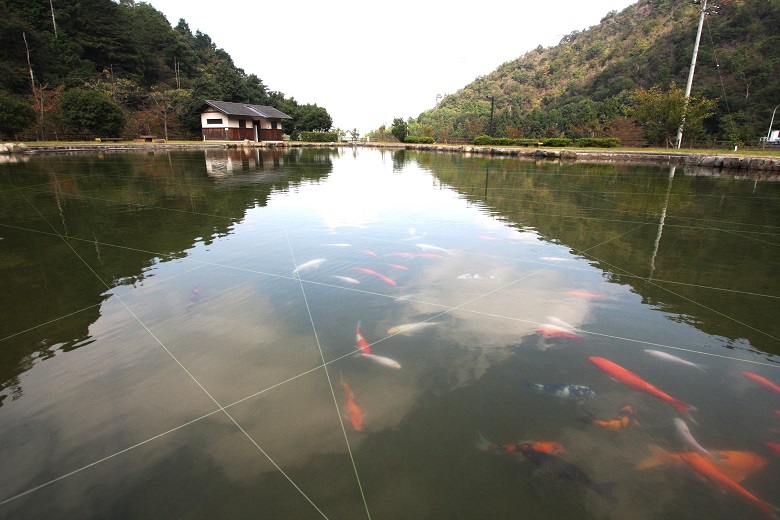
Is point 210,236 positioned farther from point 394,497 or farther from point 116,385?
point 394,497

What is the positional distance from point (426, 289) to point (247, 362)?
242 cm

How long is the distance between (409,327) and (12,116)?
37.2 metres

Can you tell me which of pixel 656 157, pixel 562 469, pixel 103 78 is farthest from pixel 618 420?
pixel 103 78

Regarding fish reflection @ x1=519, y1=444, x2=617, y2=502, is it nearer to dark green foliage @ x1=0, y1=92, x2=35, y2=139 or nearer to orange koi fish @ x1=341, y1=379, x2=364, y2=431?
orange koi fish @ x1=341, y1=379, x2=364, y2=431

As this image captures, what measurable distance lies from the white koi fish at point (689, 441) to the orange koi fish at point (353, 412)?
2.23 meters

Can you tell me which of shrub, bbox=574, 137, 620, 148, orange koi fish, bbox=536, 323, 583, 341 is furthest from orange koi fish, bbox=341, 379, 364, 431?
shrub, bbox=574, 137, 620, 148

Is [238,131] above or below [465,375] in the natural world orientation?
above

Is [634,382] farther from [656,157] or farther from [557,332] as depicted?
[656,157]

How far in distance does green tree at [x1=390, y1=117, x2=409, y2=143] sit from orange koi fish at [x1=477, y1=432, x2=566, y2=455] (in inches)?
2111

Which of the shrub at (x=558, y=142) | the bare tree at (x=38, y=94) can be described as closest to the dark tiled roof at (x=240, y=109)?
the bare tree at (x=38, y=94)

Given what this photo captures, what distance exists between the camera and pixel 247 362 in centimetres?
356

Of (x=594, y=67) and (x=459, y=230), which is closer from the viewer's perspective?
(x=459, y=230)

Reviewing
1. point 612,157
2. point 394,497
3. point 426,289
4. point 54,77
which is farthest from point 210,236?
point 54,77

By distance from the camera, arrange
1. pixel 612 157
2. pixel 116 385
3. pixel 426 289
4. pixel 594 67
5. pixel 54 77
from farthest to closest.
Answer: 1. pixel 594 67
2. pixel 54 77
3. pixel 612 157
4. pixel 426 289
5. pixel 116 385
